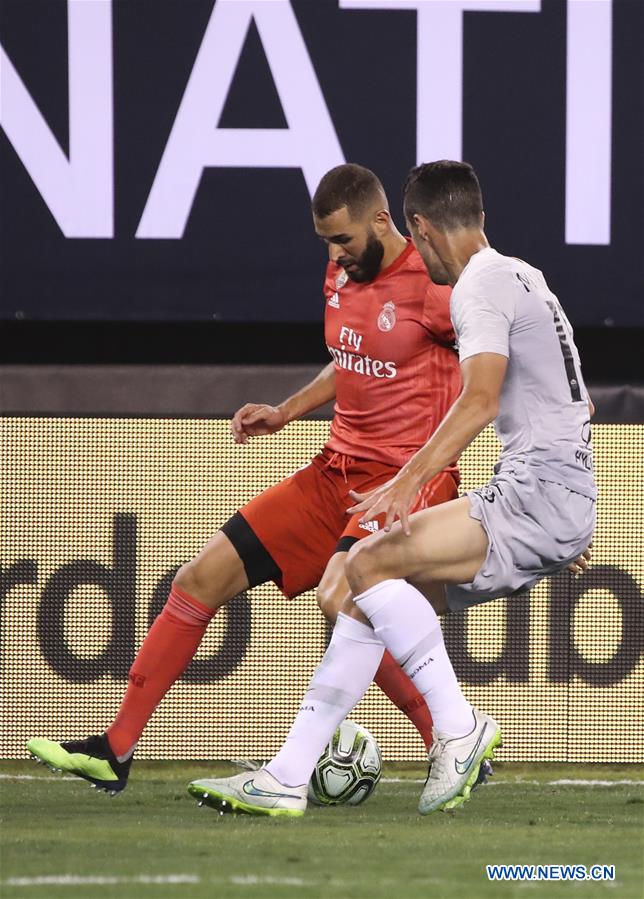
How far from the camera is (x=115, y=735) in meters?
4.23

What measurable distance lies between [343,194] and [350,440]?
2.15ft

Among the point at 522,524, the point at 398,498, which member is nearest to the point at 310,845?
the point at 398,498

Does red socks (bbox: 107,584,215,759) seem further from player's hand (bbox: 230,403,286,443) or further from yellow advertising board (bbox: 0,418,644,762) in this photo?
yellow advertising board (bbox: 0,418,644,762)

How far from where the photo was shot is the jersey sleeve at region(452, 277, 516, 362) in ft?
11.9

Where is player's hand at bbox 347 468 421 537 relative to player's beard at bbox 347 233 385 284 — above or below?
below

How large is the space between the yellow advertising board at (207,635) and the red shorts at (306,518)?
38.2 inches

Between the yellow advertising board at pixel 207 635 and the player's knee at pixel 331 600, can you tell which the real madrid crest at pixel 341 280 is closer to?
the player's knee at pixel 331 600

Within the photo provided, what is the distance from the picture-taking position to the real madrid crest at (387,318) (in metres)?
4.39

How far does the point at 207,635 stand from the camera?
212 inches

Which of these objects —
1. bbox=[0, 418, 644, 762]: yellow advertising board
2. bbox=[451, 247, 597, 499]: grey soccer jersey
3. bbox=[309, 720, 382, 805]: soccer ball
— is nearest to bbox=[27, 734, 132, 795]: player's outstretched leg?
bbox=[309, 720, 382, 805]: soccer ball

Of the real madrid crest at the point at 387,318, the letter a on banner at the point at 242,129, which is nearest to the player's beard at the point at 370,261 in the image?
the real madrid crest at the point at 387,318

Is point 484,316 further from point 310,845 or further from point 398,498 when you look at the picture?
point 310,845

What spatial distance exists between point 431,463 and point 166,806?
1327mm

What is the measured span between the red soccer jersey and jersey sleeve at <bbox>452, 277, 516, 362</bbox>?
648 millimetres
